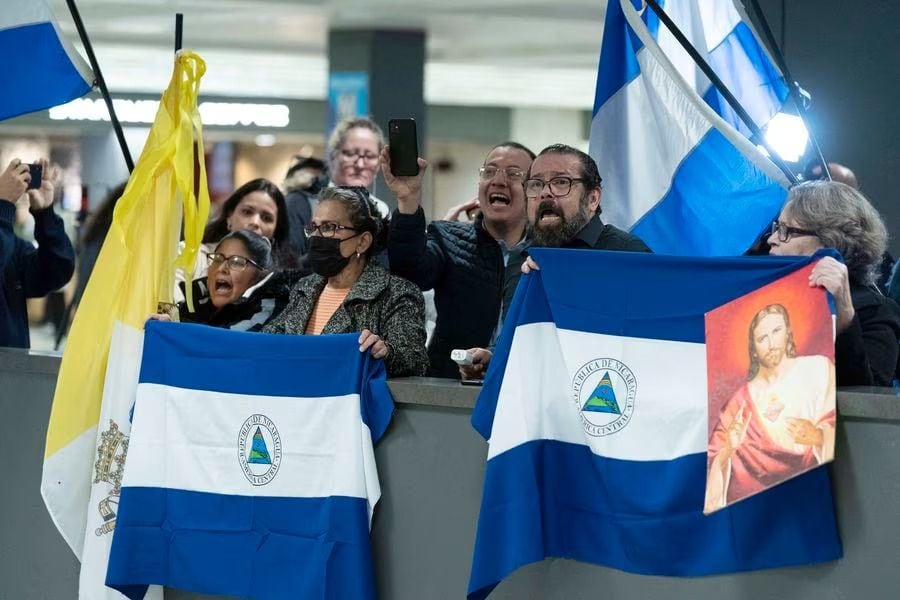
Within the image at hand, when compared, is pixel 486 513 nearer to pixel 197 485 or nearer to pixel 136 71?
pixel 197 485

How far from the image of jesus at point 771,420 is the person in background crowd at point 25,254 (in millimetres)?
3127

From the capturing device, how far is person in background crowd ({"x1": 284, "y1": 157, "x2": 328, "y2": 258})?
6.19 m

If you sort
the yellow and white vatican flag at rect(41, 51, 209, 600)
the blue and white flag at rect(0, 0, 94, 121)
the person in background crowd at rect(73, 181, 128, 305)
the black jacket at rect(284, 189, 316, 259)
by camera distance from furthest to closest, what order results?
the person in background crowd at rect(73, 181, 128, 305)
the black jacket at rect(284, 189, 316, 259)
the blue and white flag at rect(0, 0, 94, 121)
the yellow and white vatican flag at rect(41, 51, 209, 600)

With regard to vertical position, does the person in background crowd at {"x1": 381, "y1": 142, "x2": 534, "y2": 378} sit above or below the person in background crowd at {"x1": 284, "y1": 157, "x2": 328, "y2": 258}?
below

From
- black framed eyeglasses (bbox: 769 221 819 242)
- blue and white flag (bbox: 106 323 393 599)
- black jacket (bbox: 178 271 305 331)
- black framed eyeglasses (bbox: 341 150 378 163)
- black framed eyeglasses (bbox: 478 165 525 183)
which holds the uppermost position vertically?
black framed eyeglasses (bbox: 341 150 378 163)

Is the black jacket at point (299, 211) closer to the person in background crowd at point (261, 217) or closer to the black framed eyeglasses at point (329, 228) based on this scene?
the person in background crowd at point (261, 217)

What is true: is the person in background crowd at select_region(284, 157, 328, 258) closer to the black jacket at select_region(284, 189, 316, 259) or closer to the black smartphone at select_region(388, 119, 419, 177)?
the black jacket at select_region(284, 189, 316, 259)

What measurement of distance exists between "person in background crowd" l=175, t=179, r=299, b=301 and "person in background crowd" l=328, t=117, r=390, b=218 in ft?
0.97

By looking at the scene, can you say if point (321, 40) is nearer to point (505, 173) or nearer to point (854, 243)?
point (505, 173)

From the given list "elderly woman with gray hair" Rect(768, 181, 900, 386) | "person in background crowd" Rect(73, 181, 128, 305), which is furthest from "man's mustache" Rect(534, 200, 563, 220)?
"person in background crowd" Rect(73, 181, 128, 305)

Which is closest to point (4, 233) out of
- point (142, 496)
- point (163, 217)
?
point (163, 217)

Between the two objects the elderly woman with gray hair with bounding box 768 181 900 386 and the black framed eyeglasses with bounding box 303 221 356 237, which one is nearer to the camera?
the elderly woman with gray hair with bounding box 768 181 900 386

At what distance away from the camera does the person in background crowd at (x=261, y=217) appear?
18.9 ft

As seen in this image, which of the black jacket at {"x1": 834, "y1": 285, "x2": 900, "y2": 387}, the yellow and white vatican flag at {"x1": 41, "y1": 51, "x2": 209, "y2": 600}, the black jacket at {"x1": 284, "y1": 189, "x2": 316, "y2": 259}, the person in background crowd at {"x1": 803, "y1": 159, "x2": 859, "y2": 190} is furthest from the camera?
the black jacket at {"x1": 284, "y1": 189, "x2": 316, "y2": 259}
